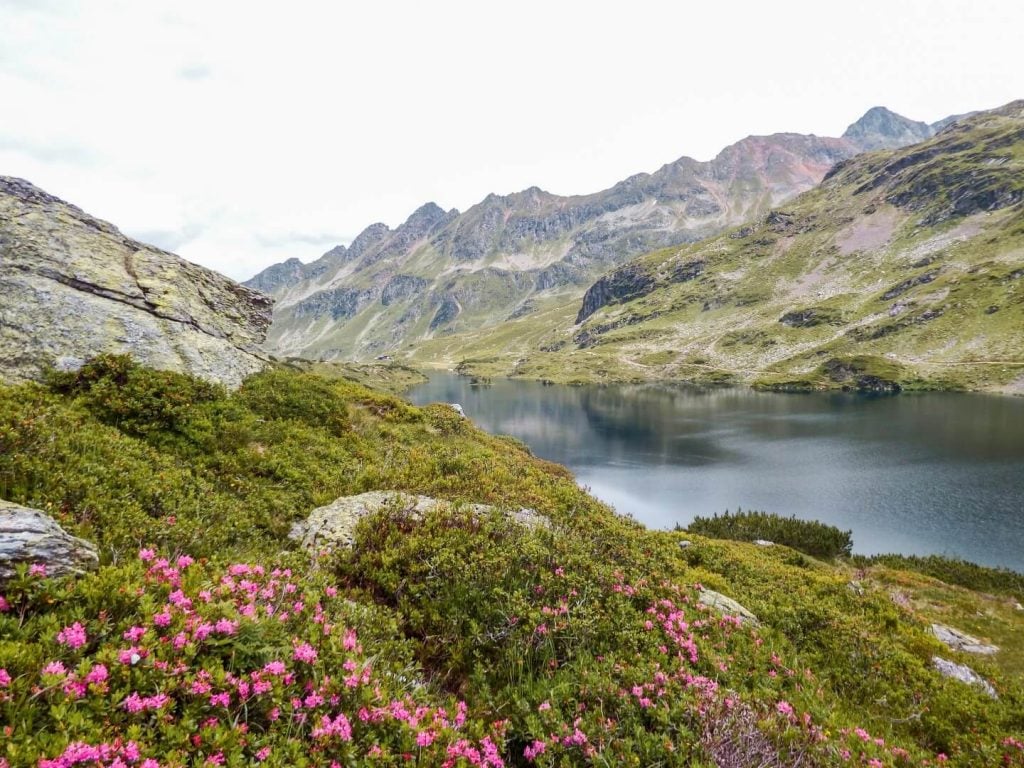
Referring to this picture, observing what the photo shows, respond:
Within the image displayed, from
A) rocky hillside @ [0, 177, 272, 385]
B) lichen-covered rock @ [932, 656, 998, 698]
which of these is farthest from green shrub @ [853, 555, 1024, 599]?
rocky hillside @ [0, 177, 272, 385]

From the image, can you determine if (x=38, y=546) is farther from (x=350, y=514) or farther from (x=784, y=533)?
(x=784, y=533)

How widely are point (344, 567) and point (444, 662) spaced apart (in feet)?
8.97

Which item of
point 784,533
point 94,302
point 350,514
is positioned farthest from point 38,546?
point 784,533

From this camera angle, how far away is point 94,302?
15727 millimetres

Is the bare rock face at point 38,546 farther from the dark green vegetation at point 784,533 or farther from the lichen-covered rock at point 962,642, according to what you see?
the dark green vegetation at point 784,533

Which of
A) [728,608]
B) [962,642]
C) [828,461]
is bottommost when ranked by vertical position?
[828,461]

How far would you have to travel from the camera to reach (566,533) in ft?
39.5

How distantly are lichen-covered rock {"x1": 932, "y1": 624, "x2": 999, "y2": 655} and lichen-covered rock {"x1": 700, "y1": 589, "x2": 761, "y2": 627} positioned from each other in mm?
14628

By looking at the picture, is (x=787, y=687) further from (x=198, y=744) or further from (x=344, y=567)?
(x=198, y=744)

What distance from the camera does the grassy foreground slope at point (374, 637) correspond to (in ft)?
15.7

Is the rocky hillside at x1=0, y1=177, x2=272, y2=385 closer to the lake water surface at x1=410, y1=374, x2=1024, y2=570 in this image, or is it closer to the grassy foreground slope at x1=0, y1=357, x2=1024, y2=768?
the grassy foreground slope at x1=0, y1=357, x2=1024, y2=768

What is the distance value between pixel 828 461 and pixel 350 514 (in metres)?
87.2

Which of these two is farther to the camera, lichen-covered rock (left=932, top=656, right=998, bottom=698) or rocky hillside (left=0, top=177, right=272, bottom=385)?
rocky hillside (left=0, top=177, right=272, bottom=385)

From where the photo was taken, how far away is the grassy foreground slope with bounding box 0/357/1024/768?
4.78m
